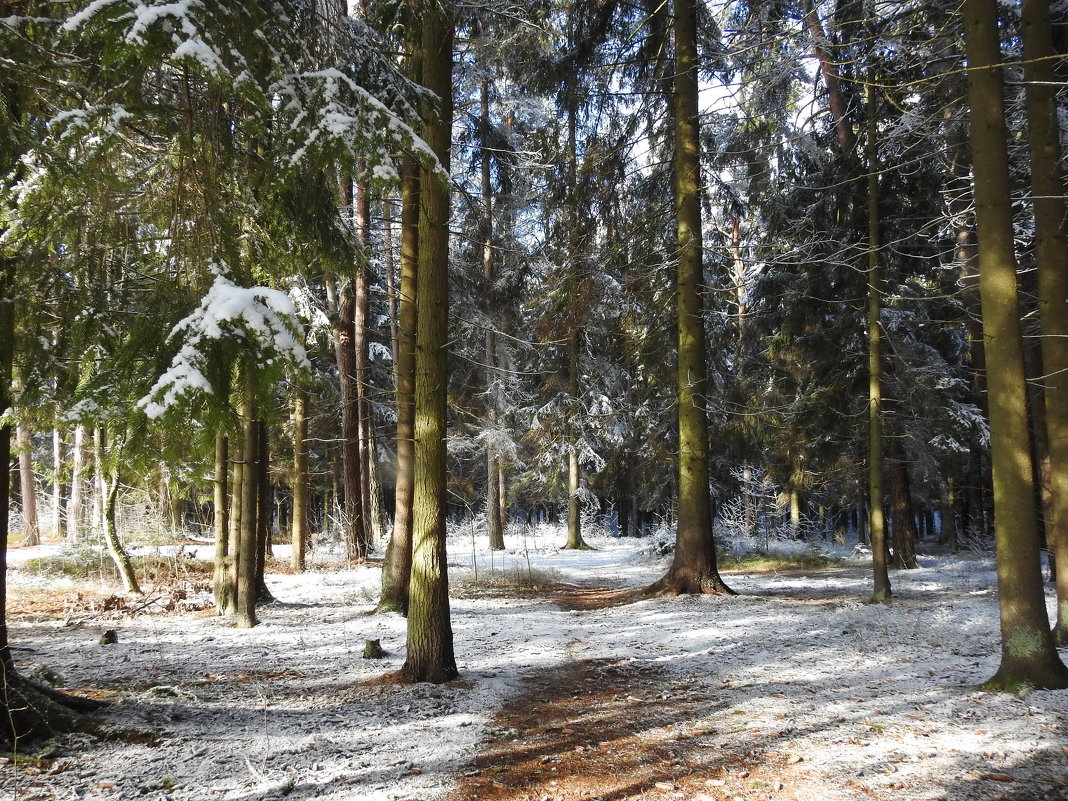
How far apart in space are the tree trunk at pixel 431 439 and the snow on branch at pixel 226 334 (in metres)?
2.46

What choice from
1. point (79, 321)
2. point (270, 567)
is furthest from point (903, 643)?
point (270, 567)

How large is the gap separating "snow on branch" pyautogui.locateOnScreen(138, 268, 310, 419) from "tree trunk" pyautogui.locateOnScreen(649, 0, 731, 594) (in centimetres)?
831

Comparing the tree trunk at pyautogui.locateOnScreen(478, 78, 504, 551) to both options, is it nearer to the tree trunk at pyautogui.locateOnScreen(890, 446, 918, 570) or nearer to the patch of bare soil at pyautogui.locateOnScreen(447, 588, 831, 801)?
the tree trunk at pyautogui.locateOnScreen(890, 446, 918, 570)

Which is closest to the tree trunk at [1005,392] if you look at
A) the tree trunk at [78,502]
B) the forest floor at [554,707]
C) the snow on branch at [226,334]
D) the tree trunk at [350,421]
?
the forest floor at [554,707]

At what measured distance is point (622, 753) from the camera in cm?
429

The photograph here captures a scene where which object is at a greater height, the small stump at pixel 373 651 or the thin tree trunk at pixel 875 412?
the thin tree trunk at pixel 875 412

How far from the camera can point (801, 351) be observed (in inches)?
594

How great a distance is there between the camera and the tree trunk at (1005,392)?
5082mm

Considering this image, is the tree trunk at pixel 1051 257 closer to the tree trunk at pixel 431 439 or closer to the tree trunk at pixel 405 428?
the tree trunk at pixel 431 439

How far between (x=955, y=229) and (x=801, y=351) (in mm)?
4034

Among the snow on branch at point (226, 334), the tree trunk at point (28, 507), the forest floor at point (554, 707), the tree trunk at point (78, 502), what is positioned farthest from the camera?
the tree trunk at point (28, 507)

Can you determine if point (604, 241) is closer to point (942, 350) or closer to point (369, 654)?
point (369, 654)

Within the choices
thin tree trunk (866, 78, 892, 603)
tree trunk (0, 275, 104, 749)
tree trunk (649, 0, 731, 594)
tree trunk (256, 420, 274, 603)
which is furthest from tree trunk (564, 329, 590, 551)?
tree trunk (0, 275, 104, 749)

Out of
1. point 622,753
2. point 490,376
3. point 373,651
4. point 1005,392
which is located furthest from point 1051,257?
point 490,376
